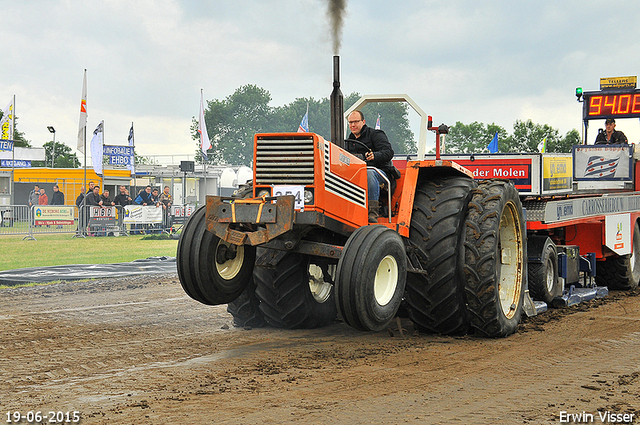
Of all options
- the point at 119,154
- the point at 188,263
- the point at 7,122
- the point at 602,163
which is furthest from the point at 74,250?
the point at 7,122

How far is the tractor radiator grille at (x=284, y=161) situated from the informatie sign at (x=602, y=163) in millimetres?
8258

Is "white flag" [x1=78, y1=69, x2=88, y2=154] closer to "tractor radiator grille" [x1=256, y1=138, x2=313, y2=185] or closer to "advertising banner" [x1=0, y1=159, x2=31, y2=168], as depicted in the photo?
"tractor radiator grille" [x1=256, y1=138, x2=313, y2=185]

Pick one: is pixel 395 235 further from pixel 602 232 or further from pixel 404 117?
pixel 602 232

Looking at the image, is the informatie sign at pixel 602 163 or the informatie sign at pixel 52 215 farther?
the informatie sign at pixel 52 215

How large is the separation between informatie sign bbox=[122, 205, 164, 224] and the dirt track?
13.7 meters

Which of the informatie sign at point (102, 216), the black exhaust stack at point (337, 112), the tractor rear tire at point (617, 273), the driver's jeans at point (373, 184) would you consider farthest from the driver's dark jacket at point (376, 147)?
the informatie sign at point (102, 216)

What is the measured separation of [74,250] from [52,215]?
476 cm

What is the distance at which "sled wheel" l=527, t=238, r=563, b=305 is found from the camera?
8586 mm

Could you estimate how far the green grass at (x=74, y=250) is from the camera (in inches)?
546

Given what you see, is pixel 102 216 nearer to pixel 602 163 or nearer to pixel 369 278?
pixel 602 163

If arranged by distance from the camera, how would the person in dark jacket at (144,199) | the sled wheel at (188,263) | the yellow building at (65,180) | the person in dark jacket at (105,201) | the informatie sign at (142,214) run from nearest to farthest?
1. the sled wheel at (188,263)
2. the person in dark jacket at (105,201)
3. the informatie sign at (142,214)
4. the person in dark jacket at (144,199)
5. the yellow building at (65,180)

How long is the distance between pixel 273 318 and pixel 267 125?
217 feet

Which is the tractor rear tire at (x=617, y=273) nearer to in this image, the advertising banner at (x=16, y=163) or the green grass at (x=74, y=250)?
the green grass at (x=74, y=250)

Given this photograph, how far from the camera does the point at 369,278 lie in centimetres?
531
